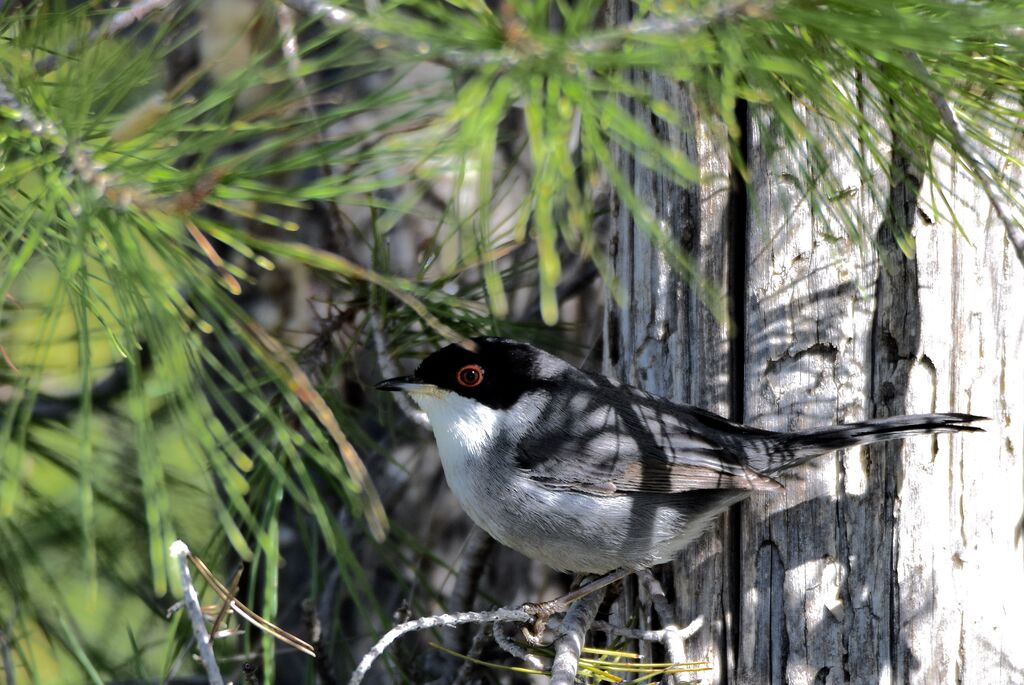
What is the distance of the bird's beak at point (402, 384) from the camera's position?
333 centimetres

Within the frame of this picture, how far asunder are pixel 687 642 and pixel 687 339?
2.83ft

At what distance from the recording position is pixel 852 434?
2.73m

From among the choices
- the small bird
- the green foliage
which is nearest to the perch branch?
the small bird

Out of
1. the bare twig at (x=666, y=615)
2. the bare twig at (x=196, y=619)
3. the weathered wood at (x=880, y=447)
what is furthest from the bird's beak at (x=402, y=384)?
the bare twig at (x=196, y=619)

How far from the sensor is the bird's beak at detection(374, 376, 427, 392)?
333 cm

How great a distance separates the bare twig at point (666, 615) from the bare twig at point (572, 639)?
174mm

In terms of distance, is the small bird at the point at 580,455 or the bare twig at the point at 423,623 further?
the small bird at the point at 580,455

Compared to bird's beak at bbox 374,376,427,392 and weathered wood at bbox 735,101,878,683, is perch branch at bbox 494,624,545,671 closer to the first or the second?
weathered wood at bbox 735,101,878,683

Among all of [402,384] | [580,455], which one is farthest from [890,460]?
[402,384]

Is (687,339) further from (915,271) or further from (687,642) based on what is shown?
(687,642)

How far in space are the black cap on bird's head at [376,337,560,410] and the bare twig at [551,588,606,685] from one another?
0.70 meters

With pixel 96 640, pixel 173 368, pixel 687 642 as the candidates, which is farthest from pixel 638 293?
pixel 96 640

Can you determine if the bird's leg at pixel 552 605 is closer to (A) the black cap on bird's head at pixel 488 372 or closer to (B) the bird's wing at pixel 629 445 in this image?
(B) the bird's wing at pixel 629 445

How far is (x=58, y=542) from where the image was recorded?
389 cm
